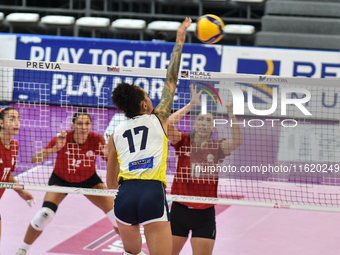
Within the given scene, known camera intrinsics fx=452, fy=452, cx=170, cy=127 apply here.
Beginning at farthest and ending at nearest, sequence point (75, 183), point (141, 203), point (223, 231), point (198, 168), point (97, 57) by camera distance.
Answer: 1. point (97, 57)
2. point (223, 231)
3. point (75, 183)
4. point (198, 168)
5. point (141, 203)

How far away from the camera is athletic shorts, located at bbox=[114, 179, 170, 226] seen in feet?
11.5

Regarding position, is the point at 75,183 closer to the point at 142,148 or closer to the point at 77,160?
the point at 77,160

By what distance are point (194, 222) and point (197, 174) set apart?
21.6 inches

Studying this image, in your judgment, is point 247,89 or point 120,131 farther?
point 247,89

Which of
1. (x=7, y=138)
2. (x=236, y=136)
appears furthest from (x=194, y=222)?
(x=7, y=138)

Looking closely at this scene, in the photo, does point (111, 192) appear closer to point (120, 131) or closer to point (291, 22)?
point (120, 131)

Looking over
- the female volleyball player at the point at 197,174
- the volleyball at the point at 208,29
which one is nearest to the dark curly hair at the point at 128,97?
the female volleyball player at the point at 197,174

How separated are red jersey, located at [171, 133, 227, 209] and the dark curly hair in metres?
1.22

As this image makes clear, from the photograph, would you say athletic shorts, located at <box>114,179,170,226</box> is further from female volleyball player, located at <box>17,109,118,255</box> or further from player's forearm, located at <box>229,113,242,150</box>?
female volleyball player, located at <box>17,109,118,255</box>

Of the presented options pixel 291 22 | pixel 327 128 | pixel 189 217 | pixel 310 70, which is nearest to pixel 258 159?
pixel 327 128

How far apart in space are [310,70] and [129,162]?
7804 mm

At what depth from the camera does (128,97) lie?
3.67m

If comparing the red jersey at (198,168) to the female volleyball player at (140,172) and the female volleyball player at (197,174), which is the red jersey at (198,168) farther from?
the female volleyball player at (140,172)

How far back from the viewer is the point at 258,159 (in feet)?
20.0
